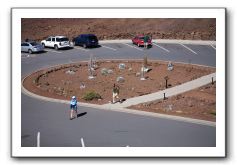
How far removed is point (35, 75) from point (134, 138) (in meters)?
7.64

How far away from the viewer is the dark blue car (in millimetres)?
27953

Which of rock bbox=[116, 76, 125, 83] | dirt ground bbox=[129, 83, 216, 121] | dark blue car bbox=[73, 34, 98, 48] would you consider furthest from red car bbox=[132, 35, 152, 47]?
dirt ground bbox=[129, 83, 216, 121]

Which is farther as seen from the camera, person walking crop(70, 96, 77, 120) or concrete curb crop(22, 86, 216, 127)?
person walking crop(70, 96, 77, 120)

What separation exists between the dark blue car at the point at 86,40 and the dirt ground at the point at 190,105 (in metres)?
8.75

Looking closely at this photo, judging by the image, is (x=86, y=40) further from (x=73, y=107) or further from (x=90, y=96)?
(x=73, y=107)

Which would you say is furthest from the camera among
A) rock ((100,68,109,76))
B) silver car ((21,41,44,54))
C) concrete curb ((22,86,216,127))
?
rock ((100,68,109,76))

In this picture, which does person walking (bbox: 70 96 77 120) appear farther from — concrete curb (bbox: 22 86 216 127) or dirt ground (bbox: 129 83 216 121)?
dirt ground (bbox: 129 83 216 121)

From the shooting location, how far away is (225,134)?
639 inches

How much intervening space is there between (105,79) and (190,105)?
17.7ft

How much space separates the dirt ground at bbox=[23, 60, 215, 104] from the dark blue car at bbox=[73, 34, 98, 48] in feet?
7.39

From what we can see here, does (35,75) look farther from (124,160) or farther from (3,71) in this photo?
(124,160)

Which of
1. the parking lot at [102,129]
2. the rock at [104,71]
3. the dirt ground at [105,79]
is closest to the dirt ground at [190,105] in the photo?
the parking lot at [102,129]

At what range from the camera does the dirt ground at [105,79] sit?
21.1 m

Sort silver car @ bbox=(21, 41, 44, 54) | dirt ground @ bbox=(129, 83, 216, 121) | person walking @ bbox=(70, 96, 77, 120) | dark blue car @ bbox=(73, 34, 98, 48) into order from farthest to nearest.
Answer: dark blue car @ bbox=(73, 34, 98, 48) → silver car @ bbox=(21, 41, 44, 54) → person walking @ bbox=(70, 96, 77, 120) → dirt ground @ bbox=(129, 83, 216, 121)
